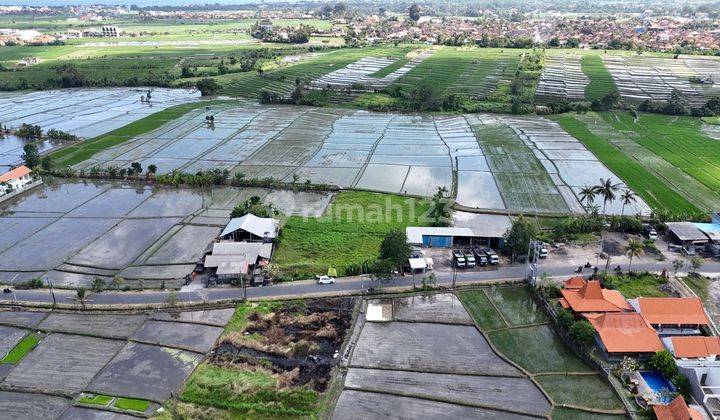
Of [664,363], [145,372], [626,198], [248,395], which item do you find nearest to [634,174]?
[626,198]

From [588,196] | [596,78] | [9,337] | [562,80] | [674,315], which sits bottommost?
[9,337]

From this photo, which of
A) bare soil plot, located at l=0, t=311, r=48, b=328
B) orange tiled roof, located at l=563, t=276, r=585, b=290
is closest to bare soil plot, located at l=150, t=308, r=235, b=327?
bare soil plot, located at l=0, t=311, r=48, b=328

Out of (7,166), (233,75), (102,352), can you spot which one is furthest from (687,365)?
(233,75)

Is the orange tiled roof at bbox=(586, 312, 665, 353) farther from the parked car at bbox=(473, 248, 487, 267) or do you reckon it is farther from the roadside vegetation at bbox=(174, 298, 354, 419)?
the roadside vegetation at bbox=(174, 298, 354, 419)

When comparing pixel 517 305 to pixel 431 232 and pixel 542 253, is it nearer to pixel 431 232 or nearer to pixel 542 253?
pixel 542 253

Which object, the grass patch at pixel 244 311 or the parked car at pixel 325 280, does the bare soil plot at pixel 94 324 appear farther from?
the parked car at pixel 325 280

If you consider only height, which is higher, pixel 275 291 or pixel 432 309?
pixel 275 291
